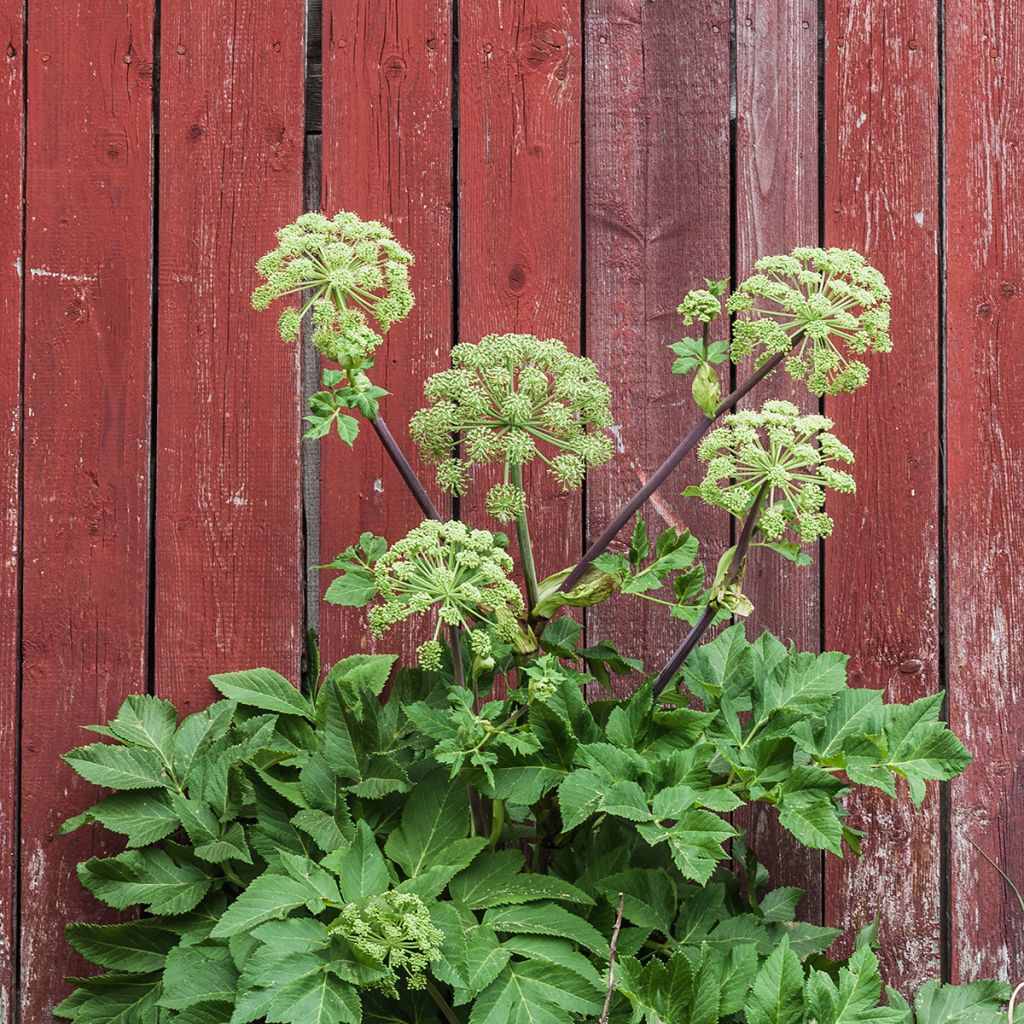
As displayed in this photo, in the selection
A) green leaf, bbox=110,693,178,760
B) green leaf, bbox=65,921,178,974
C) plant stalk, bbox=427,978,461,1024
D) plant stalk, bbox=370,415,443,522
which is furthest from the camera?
green leaf, bbox=110,693,178,760

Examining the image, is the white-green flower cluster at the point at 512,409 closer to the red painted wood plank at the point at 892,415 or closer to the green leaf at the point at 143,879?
the red painted wood plank at the point at 892,415

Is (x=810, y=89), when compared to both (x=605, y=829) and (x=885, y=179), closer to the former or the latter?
(x=885, y=179)

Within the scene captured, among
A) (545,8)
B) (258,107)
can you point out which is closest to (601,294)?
(545,8)

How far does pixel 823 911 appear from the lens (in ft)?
6.76

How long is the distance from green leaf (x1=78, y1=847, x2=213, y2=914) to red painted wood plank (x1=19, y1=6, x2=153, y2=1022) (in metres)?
0.29

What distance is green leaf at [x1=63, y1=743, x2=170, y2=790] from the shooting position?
1844 mm

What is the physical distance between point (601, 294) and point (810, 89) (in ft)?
1.85

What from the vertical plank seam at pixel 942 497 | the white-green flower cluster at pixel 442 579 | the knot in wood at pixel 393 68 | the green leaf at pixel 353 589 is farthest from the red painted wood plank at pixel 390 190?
the vertical plank seam at pixel 942 497

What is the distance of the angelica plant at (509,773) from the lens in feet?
5.00

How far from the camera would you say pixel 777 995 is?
1.53 meters

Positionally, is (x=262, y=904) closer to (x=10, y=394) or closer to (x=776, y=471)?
(x=776, y=471)

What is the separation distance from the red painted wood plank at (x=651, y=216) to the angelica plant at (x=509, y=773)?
33 cm

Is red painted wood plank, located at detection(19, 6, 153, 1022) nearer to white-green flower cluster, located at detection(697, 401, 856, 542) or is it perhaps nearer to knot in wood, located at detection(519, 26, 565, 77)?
knot in wood, located at detection(519, 26, 565, 77)

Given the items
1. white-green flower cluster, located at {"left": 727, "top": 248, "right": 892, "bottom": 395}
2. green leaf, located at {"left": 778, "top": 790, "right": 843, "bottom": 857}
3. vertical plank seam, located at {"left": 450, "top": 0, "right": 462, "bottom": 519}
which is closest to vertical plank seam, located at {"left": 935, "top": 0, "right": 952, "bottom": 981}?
white-green flower cluster, located at {"left": 727, "top": 248, "right": 892, "bottom": 395}
